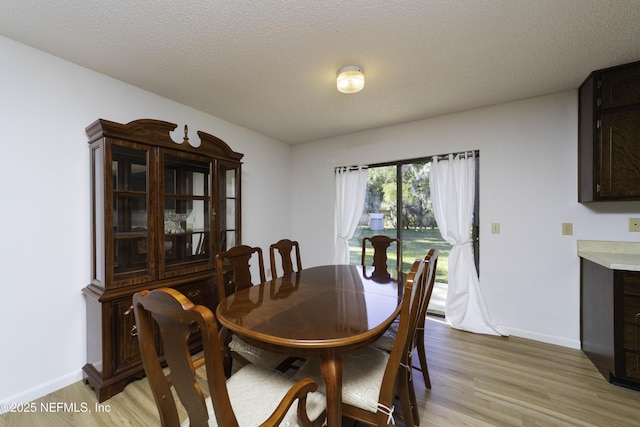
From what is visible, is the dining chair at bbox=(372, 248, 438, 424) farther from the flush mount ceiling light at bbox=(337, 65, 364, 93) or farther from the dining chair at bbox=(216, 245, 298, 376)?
the flush mount ceiling light at bbox=(337, 65, 364, 93)

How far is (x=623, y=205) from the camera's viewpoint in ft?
7.46

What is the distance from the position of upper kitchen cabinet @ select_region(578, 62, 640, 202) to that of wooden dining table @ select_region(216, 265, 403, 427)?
1.90m

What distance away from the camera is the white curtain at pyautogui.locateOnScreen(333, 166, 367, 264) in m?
3.64

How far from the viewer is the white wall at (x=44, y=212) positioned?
173 cm

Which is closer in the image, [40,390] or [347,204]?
[40,390]

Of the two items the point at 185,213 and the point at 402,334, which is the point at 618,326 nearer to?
the point at 402,334

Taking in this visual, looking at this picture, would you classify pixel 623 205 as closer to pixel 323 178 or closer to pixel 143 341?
pixel 323 178

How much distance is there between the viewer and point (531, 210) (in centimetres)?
263

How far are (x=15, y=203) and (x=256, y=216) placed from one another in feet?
7.27

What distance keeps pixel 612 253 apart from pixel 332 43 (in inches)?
115

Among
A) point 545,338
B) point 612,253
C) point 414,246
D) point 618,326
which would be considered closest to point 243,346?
point 414,246

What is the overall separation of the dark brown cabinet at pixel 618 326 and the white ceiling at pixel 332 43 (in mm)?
1645

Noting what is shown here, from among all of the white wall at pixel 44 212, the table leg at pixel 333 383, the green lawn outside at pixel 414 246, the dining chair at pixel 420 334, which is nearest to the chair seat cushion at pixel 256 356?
the table leg at pixel 333 383

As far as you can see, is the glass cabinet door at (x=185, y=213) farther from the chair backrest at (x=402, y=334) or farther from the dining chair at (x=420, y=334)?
the chair backrest at (x=402, y=334)
